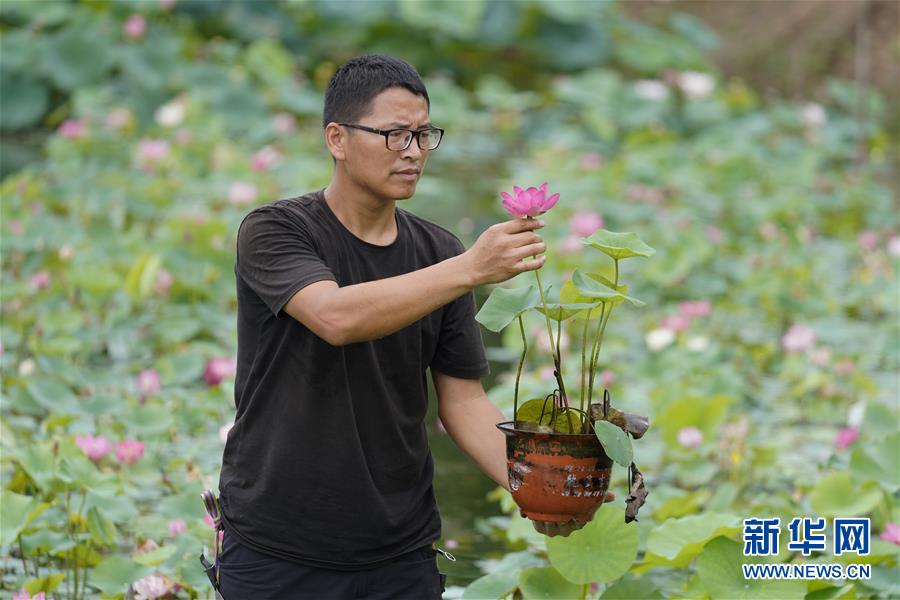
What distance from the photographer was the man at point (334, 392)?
217 cm

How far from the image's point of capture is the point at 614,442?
2.13 m

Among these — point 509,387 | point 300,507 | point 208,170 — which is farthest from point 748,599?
point 208,170

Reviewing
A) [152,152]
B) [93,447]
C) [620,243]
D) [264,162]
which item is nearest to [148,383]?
[93,447]

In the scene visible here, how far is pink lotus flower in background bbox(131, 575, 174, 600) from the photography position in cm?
276

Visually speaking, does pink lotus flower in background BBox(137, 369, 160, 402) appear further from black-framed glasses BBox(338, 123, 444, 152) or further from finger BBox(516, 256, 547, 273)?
finger BBox(516, 256, 547, 273)

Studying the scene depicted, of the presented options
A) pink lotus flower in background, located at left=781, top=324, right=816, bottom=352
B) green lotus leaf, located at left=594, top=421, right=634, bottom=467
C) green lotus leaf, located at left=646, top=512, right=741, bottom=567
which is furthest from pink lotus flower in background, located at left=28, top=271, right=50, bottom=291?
green lotus leaf, located at left=594, top=421, right=634, bottom=467

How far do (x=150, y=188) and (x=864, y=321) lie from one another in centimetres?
332

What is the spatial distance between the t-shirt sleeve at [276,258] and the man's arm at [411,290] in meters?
0.03

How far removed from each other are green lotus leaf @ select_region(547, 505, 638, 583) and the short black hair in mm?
873

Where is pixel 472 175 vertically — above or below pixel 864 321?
above

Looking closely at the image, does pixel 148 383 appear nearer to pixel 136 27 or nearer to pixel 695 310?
pixel 695 310

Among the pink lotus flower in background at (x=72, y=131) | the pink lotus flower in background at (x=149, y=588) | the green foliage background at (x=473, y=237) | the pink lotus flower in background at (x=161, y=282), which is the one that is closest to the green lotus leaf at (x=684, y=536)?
the green foliage background at (x=473, y=237)

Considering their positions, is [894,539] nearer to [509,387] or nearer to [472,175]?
[509,387]

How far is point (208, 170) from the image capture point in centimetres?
751
